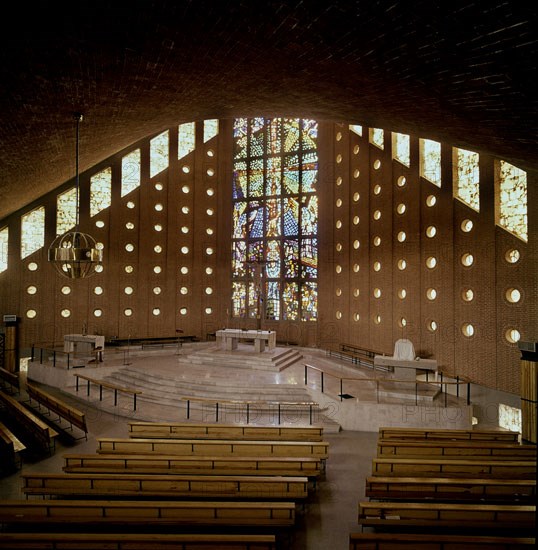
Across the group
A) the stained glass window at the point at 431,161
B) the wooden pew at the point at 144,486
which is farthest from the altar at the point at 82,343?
the stained glass window at the point at 431,161

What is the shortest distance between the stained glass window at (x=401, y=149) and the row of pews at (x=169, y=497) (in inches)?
424

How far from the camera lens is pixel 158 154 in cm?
1900

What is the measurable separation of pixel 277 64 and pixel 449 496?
5.60 m

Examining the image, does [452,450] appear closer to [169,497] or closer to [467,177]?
[169,497]

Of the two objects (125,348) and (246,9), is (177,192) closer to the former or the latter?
(125,348)

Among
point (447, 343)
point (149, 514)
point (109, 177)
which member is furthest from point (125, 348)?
point (149, 514)

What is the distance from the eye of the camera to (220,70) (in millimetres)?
4898

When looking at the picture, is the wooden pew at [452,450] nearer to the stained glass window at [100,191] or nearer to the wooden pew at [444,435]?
the wooden pew at [444,435]

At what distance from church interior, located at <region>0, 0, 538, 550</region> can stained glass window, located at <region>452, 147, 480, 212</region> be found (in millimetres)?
61

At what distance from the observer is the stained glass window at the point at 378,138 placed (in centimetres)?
1520

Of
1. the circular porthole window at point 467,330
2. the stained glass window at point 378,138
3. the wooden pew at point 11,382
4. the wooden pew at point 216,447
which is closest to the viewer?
the wooden pew at point 216,447

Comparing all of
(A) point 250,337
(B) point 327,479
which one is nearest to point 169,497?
(B) point 327,479

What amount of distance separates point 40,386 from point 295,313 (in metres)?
10.5

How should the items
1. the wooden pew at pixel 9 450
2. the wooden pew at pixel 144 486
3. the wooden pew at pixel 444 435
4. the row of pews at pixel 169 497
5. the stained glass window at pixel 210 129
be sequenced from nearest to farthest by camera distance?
the row of pews at pixel 169 497 → the wooden pew at pixel 144 486 → the wooden pew at pixel 9 450 → the wooden pew at pixel 444 435 → the stained glass window at pixel 210 129
